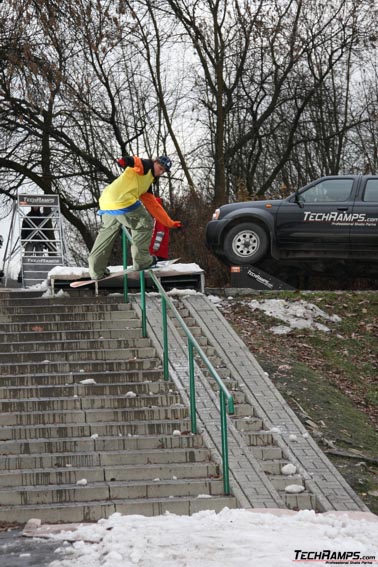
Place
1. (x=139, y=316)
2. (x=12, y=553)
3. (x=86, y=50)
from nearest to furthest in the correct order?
1. (x=12, y=553)
2. (x=139, y=316)
3. (x=86, y=50)

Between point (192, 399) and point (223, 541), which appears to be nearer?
point (223, 541)

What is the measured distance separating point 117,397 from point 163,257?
5199mm

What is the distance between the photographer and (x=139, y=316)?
13.8 metres

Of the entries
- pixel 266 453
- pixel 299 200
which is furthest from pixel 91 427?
pixel 299 200

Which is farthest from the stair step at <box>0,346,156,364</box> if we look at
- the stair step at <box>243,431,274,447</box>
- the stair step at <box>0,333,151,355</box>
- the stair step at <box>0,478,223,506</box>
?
the stair step at <box>0,478,223,506</box>

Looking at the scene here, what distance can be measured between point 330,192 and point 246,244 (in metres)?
1.65

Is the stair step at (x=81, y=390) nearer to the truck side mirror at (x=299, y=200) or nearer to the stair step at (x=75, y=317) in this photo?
the stair step at (x=75, y=317)

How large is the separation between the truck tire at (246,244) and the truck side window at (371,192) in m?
1.78

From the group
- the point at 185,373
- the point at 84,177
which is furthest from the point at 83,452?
the point at 84,177

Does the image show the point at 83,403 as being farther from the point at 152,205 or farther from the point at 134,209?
the point at 152,205

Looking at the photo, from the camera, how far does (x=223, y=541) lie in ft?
24.6

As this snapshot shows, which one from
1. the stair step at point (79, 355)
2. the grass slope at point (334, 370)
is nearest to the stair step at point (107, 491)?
the grass slope at point (334, 370)

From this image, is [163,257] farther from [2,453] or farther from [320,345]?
[2,453]

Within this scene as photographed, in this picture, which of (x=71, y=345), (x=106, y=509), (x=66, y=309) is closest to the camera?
(x=106, y=509)
